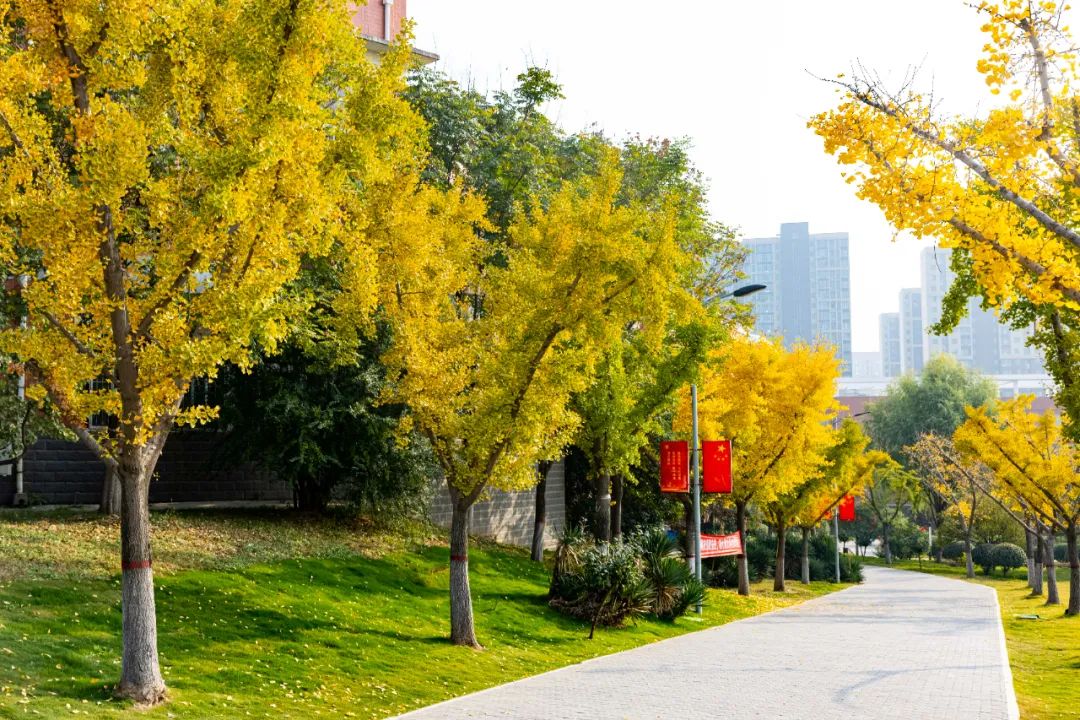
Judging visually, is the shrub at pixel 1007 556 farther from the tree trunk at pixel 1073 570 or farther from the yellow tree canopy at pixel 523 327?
the yellow tree canopy at pixel 523 327

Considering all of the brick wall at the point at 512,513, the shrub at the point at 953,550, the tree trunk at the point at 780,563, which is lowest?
the shrub at the point at 953,550

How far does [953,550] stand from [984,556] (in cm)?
1084

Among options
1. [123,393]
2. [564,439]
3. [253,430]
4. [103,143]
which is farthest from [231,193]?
[253,430]

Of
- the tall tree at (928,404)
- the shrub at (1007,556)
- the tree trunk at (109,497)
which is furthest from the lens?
the tall tree at (928,404)

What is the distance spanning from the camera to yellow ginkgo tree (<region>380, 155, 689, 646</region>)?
1577 cm

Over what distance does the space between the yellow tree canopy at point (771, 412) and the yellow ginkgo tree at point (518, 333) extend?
13700 millimetres

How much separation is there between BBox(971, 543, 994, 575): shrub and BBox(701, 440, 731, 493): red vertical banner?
32067mm

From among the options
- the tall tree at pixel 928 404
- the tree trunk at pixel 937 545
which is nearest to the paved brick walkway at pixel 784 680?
the tree trunk at pixel 937 545

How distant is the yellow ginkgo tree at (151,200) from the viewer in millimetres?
10742

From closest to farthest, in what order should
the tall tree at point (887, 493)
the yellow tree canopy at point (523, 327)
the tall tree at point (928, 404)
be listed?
the yellow tree canopy at point (523, 327)
the tall tree at point (887, 493)
the tall tree at point (928, 404)

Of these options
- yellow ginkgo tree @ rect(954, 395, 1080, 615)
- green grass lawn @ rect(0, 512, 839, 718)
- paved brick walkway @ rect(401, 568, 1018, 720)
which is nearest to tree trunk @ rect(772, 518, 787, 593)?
yellow ginkgo tree @ rect(954, 395, 1080, 615)

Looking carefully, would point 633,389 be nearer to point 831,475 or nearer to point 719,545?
point 719,545

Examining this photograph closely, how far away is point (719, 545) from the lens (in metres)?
28.5

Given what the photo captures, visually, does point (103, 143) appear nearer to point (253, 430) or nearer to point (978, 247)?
point (978, 247)
